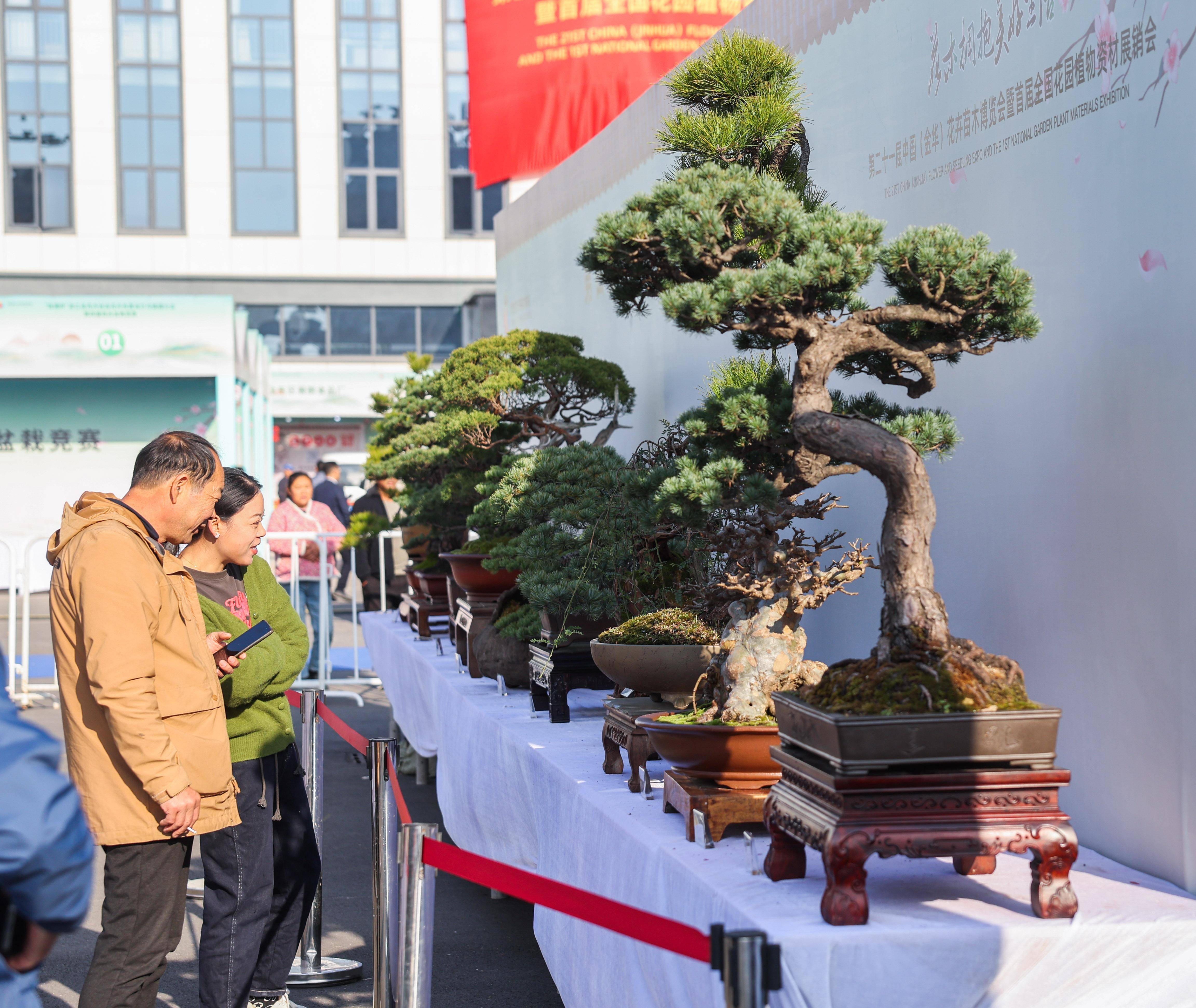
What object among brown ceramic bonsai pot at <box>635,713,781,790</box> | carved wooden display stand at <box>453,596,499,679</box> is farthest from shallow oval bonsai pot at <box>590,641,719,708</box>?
carved wooden display stand at <box>453,596,499,679</box>

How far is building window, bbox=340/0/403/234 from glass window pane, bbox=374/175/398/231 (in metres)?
0.01

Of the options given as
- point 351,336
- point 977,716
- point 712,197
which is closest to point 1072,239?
point 712,197

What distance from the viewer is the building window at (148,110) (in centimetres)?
1980

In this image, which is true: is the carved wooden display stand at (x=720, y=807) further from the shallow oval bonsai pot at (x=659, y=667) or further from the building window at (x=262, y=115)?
the building window at (x=262, y=115)

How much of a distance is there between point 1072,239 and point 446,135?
2026cm

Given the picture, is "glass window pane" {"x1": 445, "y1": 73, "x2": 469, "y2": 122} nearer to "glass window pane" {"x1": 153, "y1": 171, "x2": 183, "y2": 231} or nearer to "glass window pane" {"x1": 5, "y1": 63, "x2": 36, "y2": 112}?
"glass window pane" {"x1": 153, "y1": 171, "x2": 183, "y2": 231}

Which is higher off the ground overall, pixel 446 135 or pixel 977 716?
pixel 446 135

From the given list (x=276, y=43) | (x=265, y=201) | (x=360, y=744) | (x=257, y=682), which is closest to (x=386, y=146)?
(x=265, y=201)

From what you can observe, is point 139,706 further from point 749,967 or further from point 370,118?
point 370,118

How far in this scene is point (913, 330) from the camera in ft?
6.58

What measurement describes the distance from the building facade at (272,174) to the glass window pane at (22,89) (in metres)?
0.03

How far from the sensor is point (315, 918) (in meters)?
3.19

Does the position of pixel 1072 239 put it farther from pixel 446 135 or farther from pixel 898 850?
pixel 446 135

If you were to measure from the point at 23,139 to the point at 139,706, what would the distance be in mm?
20842
